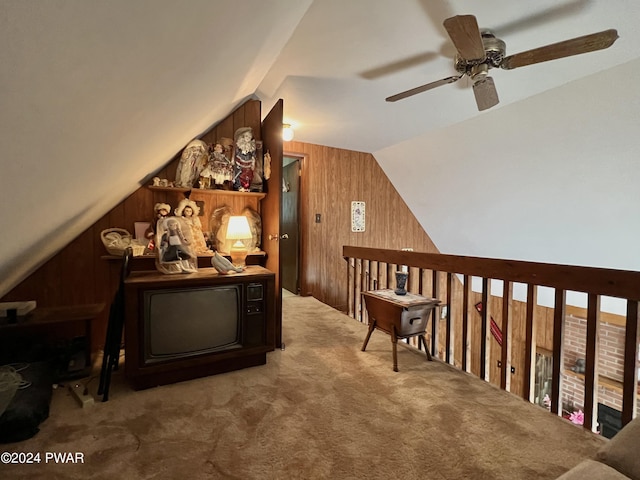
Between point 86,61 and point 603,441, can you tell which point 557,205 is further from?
point 86,61

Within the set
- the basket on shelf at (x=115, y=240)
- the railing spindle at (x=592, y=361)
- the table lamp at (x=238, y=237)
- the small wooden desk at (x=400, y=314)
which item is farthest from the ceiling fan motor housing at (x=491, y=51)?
the basket on shelf at (x=115, y=240)

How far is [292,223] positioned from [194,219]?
7.38 ft

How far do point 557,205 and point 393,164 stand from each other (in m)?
2.15

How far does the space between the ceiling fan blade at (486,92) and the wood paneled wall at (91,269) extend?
2.42 metres

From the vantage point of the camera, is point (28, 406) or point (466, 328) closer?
point (28, 406)

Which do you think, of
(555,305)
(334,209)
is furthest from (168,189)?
(555,305)

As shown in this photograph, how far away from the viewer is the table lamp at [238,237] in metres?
2.52

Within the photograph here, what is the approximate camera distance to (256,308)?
7.55 feet

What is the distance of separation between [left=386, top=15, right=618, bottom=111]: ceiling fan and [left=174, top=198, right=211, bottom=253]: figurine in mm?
1797

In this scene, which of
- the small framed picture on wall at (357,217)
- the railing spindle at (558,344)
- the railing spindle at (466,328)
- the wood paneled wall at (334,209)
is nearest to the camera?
the railing spindle at (558,344)

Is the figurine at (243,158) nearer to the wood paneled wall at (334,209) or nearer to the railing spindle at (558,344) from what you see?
the wood paneled wall at (334,209)

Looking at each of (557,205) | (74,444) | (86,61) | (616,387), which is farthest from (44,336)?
(616,387)

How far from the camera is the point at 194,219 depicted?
265cm

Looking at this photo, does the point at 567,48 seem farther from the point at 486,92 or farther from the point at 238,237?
the point at 238,237
